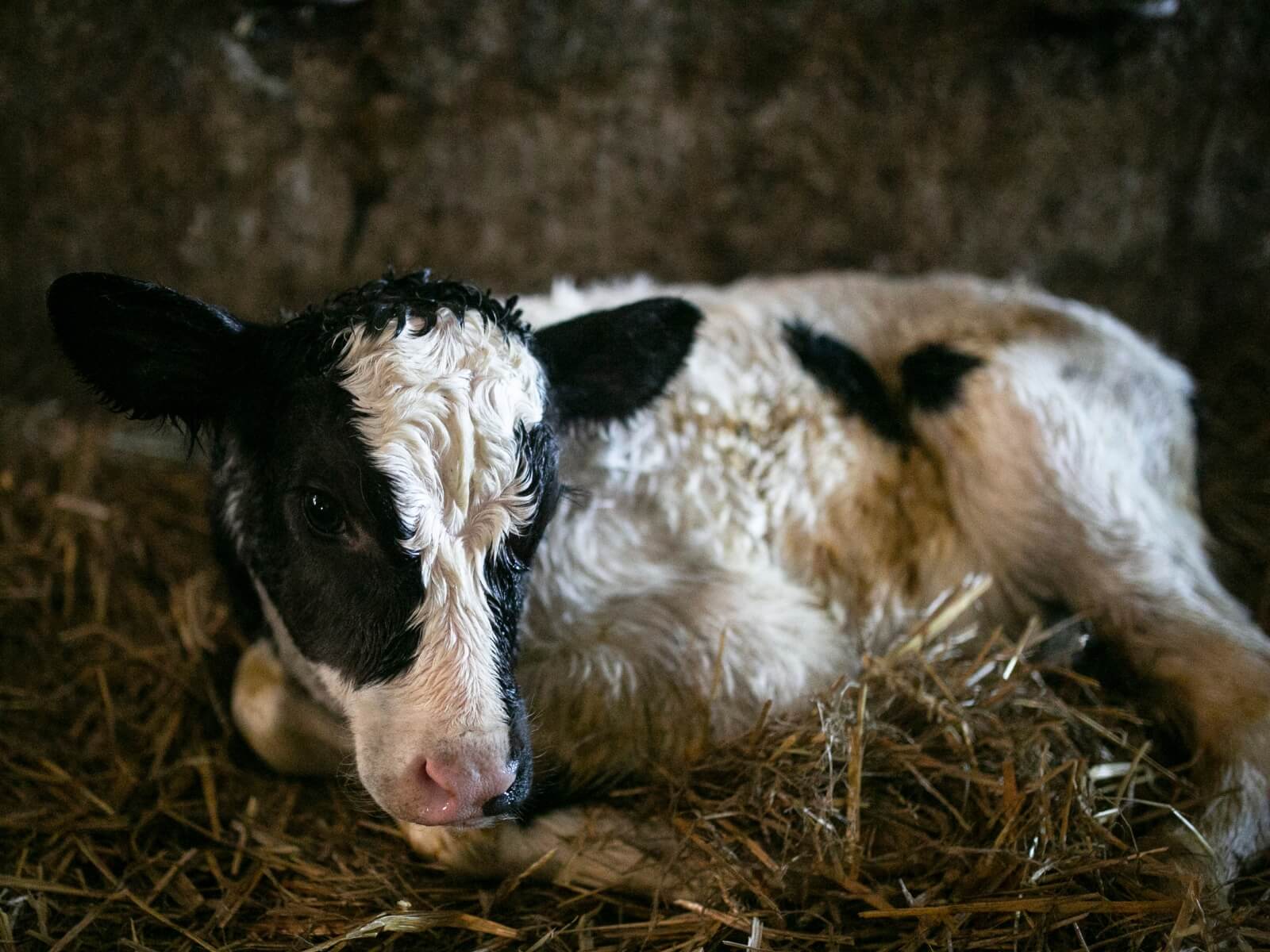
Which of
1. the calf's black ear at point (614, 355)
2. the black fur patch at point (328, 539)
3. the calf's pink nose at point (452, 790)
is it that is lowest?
the calf's pink nose at point (452, 790)

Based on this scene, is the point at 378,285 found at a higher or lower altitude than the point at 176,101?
lower

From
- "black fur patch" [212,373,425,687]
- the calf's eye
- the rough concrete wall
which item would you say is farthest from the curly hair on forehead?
the rough concrete wall

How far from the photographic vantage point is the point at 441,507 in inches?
76.8

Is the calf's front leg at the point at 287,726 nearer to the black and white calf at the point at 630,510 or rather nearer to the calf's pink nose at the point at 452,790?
the black and white calf at the point at 630,510

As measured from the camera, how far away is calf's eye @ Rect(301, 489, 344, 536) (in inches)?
79.2

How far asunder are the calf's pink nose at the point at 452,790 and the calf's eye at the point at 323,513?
0.54m

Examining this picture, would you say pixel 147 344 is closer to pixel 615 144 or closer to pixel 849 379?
pixel 849 379

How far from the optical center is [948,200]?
411cm

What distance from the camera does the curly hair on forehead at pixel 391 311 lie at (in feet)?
6.93

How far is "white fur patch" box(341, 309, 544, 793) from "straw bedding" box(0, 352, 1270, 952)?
0.56 meters

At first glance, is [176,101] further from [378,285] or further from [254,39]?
[378,285]

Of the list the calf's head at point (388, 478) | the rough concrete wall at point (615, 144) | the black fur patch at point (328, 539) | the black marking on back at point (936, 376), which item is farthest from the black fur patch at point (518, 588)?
the rough concrete wall at point (615, 144)

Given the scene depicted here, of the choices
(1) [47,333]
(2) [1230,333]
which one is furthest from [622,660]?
(2) [1230,333]

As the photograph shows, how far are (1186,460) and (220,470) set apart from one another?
3.05 m
